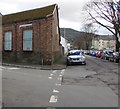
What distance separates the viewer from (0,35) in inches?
1371

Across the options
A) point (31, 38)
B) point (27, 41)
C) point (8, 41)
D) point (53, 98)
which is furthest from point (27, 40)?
point (53, 98)

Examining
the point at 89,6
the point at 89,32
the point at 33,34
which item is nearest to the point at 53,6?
the point at 33,34

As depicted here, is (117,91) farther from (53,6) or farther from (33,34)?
(53,6)

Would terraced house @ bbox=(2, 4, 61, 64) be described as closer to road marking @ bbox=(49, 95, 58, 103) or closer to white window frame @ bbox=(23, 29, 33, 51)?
white window frame @ bbox=(23, 29, 33, 51)

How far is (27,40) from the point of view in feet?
100

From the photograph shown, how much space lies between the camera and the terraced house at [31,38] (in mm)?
28391

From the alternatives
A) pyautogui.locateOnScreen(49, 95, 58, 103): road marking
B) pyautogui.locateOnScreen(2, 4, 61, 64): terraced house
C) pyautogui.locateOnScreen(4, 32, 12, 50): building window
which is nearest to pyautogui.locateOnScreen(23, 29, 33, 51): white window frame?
pyautogui.locateOnScreen(2, 4, 61, 64): terraced house

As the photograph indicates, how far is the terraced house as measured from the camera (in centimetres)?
2839

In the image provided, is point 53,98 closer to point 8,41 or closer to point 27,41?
point 27,41

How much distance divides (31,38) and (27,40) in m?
0.79

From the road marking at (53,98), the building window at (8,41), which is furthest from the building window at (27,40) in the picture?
the road marking at (53,98)

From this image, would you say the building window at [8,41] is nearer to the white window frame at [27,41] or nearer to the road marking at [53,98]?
the white window frame at [27,41]

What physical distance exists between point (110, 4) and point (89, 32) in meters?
49.2

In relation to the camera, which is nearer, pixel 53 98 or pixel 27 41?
pixel 53 98
